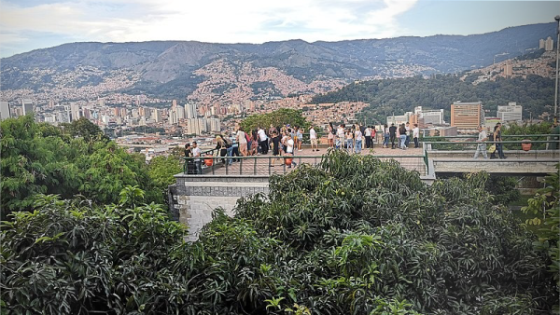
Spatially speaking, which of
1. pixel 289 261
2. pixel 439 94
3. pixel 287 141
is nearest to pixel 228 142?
pixel 287 141

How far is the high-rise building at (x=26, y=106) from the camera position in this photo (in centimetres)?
655

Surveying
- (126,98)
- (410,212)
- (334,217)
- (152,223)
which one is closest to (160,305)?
(152,223)

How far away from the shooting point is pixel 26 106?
6.72m

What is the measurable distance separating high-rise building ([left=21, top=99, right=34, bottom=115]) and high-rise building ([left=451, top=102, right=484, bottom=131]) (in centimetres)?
719

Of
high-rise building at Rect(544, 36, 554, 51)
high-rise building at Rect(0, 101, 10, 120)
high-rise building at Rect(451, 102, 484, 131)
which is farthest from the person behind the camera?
high-rise building at Rect(451, 102, 484, 131)

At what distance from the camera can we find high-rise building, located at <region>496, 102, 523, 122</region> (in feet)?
22.9

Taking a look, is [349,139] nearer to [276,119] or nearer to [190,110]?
[190,110]

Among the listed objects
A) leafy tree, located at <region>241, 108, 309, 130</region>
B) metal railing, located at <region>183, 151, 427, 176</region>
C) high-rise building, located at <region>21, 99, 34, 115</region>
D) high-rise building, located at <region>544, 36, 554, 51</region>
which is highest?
high-rise building, located at <region>544, 36, 554, 51</region>

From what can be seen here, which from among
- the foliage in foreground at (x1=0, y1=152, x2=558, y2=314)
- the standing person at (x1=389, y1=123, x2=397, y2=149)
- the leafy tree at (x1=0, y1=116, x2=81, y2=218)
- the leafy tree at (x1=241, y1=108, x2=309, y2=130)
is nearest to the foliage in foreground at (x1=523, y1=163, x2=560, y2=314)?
the foliage in foreground at (x1=0, y1=152, x2=558, y2=314)

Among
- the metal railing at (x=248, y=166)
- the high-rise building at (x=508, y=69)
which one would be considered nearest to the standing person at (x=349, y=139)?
the metal railing at (x=248, y=166)

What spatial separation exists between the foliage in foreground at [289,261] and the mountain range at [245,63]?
286cm

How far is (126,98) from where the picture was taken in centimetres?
877

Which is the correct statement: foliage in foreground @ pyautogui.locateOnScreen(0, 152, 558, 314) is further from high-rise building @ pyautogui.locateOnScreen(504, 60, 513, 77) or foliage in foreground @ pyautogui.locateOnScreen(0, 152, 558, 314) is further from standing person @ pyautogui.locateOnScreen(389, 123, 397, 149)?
standing person @ pyautogui.locateOnScreen(389, 123, 397, 149)

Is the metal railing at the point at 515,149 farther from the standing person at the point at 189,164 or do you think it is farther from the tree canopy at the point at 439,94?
the standing person at the point at 189,164
